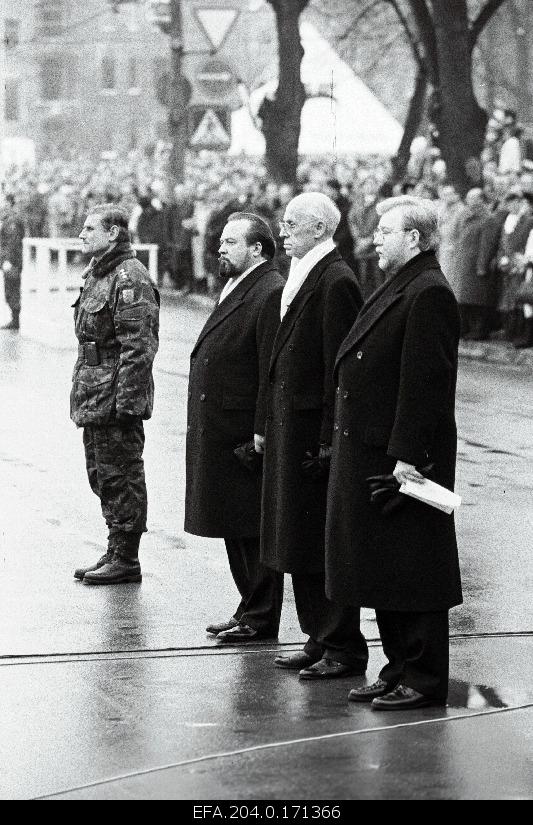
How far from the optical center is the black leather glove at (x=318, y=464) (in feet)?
23.6

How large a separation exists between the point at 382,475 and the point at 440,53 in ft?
80.6

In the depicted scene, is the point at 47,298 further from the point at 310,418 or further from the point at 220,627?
the point at 310,418

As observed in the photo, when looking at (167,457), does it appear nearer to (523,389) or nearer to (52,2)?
(523,389)

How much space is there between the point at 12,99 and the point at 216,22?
2540 centimetres

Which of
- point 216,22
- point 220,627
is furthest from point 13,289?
point 220,627

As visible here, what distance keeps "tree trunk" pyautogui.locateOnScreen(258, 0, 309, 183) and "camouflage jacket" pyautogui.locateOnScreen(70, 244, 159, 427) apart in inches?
1030

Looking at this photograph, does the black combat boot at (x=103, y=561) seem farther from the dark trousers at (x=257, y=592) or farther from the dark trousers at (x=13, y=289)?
the dark trousers at (x=13, y=289)

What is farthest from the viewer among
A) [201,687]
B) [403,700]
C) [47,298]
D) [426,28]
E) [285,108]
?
[285,108]

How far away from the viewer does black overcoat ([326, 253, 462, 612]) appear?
6629 mm

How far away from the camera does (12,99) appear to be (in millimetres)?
54188

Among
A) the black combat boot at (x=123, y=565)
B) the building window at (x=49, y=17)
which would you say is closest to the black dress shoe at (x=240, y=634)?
the black combat boot at (x=123, y=565)

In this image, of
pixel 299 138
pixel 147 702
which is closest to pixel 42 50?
pixel 299 138

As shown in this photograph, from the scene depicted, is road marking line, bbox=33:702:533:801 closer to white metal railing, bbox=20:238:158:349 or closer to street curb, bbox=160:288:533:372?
street curb, bbox=160:288:533:372

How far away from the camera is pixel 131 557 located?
9.47 meters
